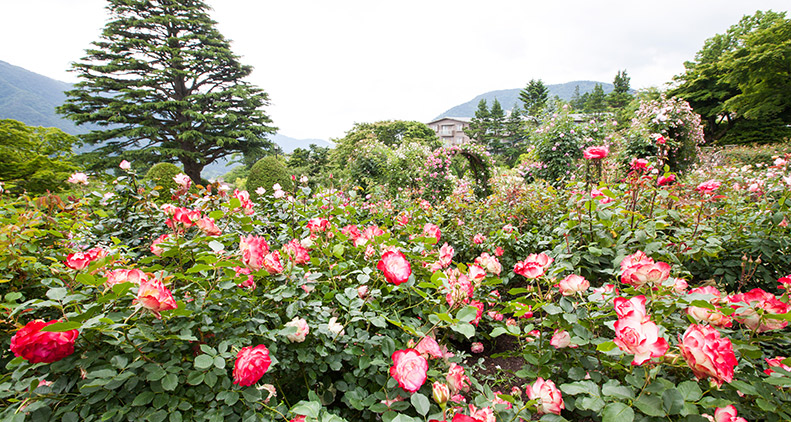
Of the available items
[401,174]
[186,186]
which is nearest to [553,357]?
[186,186]

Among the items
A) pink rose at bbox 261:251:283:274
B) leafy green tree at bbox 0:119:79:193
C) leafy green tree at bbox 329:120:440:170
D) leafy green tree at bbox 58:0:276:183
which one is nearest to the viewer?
pink rose at bbox 261:251:283:274

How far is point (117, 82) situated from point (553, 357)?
20884 millimetres

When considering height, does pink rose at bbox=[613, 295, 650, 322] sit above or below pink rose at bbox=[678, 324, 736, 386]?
above

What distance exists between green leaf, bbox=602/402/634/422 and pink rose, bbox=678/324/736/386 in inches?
5.9

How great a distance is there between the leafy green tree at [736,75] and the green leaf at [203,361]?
2324 cm

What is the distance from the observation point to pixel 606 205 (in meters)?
1.41

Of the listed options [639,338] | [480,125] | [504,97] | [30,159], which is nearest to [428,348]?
[639,338]

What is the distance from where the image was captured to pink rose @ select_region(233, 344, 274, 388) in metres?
0.71

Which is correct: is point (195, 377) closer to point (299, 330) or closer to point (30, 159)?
point (299, 330)

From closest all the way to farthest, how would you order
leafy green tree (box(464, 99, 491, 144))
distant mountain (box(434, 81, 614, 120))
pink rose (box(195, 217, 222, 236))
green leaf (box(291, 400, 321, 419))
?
1. green leaf (box(291, 400, 321, 419))
2. pink rose (box(195, 217, 222, 236))
3. leafy green tree (box(464, 99, 491, 144))
4. distant mountain (box(434, 81, 614, 120))

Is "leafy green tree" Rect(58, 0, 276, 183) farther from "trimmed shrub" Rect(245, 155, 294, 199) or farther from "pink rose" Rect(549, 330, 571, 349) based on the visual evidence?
"pink rose" Rect(549, 330, 571, 349)

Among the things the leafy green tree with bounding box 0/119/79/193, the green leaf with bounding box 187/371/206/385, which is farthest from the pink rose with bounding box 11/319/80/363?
the leafy green tree with bounding box 0/119/79/193

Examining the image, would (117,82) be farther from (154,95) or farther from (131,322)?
(131,322)

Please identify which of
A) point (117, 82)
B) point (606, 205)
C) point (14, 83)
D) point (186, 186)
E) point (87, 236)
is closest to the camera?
point (606, 205)
